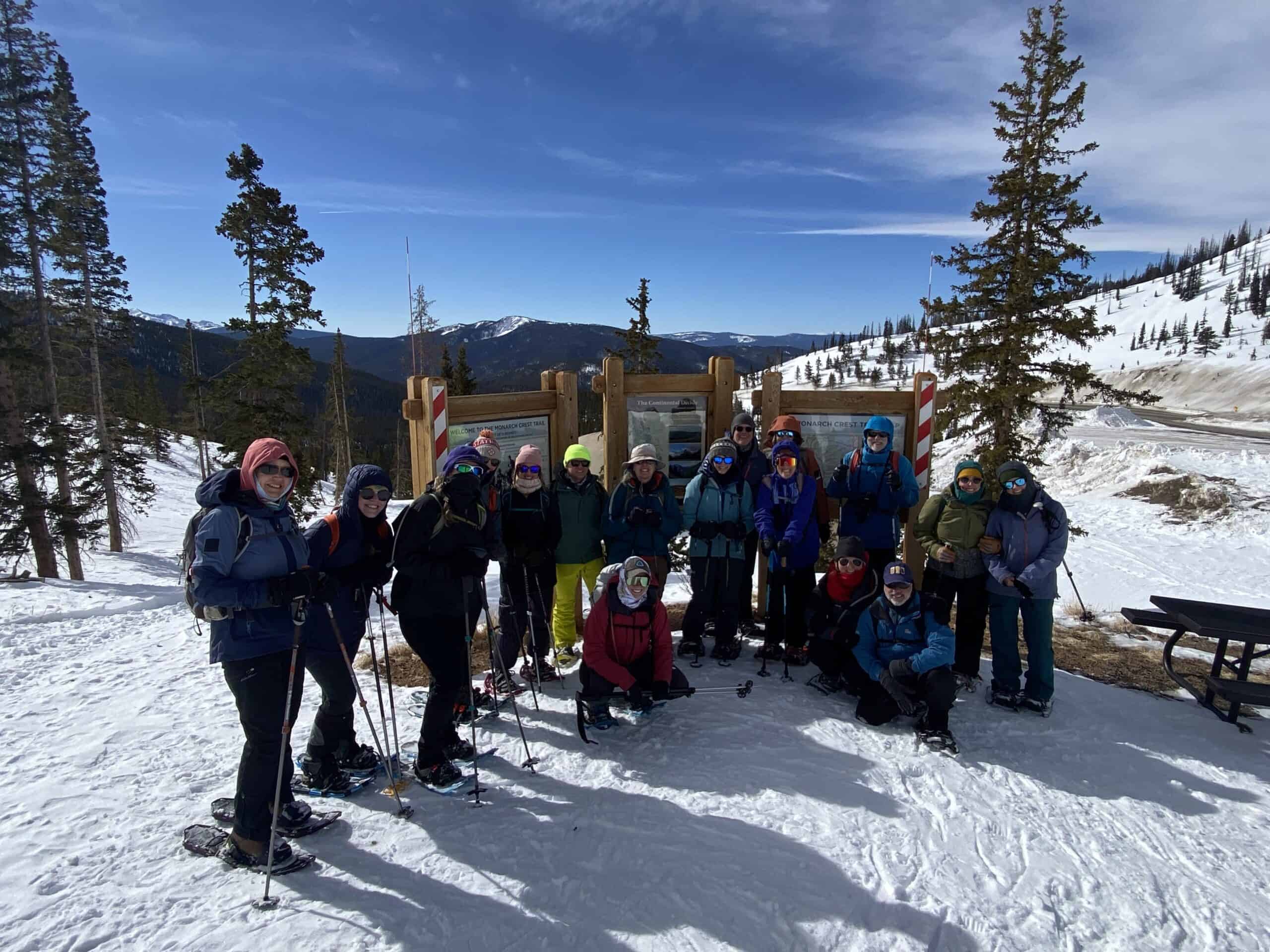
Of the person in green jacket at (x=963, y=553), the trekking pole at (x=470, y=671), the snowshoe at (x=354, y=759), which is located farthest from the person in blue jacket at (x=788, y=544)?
the snowshoe at (x=354, y=759)

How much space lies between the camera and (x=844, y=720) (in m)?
5.39

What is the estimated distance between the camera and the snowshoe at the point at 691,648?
6598 mm

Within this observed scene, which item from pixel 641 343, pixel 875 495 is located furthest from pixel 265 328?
pixel 875 495

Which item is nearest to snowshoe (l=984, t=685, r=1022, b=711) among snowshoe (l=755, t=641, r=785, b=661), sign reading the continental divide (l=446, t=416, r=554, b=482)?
snowshoe (l=755, t=641, r=785, b=661)

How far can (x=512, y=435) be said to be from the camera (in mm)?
6910

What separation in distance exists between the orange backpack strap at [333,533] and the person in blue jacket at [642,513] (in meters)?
2.56

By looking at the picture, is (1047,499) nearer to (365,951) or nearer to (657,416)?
(657,416)

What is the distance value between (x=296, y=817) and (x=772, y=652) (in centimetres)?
450

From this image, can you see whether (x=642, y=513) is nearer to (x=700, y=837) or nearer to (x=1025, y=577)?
(x=700, y=837)

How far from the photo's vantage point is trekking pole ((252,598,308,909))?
330 cm

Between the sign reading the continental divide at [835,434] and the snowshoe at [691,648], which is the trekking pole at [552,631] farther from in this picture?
the sign reading the continental divide at [835,434]

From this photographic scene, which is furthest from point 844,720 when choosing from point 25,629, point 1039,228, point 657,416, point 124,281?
point 124,281

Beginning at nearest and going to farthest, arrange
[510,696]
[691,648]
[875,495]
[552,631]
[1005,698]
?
[510,696]
[1005,698]
[875,495]
[552,631]
[691,648]

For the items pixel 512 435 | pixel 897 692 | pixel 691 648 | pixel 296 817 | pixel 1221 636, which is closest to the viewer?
pixel 296 817
